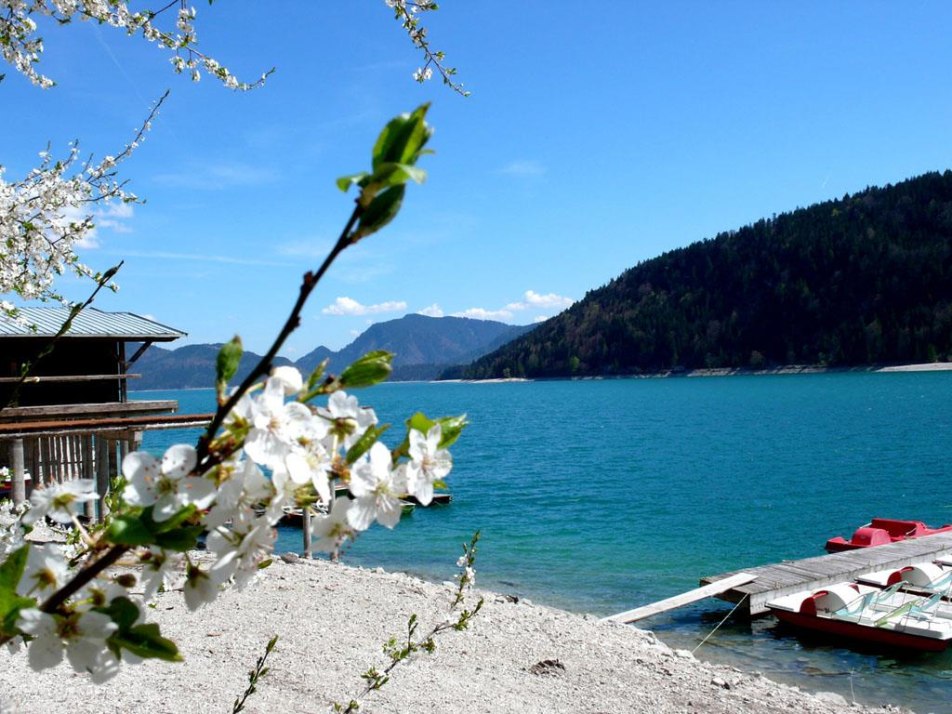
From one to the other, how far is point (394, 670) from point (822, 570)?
11.4 meters

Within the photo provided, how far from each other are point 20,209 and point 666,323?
7392 inches

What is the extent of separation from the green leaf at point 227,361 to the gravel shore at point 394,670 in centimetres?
624

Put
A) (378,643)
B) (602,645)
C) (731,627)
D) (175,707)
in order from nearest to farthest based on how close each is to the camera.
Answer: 1. (175,707)
2. (378,643)
3. (602,645)
4. (731,627)

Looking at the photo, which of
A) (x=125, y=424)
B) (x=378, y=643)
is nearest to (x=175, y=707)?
(x=378, y=643)

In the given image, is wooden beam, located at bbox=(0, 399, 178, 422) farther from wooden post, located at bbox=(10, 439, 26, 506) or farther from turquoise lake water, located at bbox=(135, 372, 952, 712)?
turquoise lake water, located at bbox=(135, 372, 952, 712)

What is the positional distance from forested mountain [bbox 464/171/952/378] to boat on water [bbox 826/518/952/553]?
467 feet

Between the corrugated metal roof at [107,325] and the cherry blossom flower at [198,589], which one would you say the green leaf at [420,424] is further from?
the corrugated metal roof at [107,325]

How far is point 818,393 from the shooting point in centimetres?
10844

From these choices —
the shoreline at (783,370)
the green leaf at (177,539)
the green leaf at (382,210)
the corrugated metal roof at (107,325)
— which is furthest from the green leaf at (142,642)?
the shoreline at (783,370)

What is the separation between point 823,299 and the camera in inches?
6732

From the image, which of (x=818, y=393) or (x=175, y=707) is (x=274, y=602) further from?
(x=818, y=393)

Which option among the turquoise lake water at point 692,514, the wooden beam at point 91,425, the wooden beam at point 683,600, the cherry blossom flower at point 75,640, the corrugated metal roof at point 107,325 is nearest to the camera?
the cherry blossom flower at point 75,640

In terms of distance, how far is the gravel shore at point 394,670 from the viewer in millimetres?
7266

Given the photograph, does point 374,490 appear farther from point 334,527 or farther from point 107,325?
point 107,325
